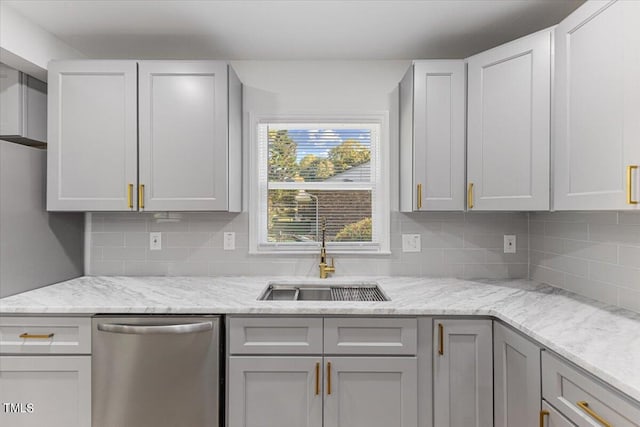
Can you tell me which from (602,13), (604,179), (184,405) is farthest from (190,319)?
(602,13)

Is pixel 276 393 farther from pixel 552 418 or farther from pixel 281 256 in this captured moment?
pixel 552 418

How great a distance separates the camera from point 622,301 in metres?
1.65

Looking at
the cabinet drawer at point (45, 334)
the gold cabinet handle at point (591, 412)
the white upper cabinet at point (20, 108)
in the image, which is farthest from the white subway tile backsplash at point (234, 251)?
the gold cabinet handle at point (591, 412)

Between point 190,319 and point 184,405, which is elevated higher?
point 190,319

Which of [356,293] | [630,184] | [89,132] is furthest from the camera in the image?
[356,293]

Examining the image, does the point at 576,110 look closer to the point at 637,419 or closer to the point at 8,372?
the point at 637,419

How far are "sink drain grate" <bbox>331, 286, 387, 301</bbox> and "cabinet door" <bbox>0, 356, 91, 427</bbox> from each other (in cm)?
131

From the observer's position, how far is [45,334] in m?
1.71

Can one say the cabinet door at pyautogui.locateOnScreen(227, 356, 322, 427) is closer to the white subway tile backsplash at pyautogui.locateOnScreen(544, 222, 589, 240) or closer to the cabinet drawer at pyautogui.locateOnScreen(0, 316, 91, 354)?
the cabinet drawer at pyautogui.locateOnScreen(0, 316, 91, 354)

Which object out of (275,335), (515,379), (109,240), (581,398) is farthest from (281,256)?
(581,398)

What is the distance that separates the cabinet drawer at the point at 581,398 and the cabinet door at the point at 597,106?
62 cm

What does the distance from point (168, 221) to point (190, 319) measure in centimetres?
93

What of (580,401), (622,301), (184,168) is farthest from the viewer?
(184,168)

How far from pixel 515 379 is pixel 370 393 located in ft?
2.03
